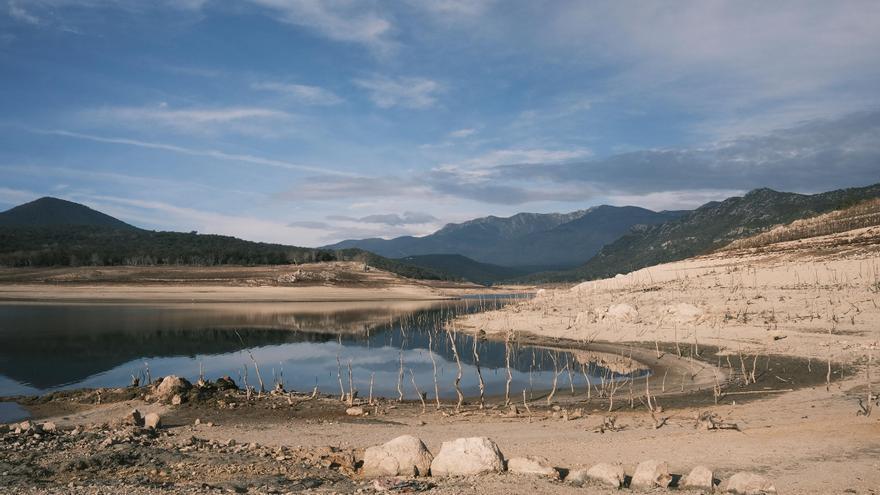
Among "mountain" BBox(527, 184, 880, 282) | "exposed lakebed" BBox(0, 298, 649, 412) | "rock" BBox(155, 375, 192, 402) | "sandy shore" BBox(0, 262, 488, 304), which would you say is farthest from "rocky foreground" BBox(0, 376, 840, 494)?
"mountain" BBox(527, 184, 880, 282)

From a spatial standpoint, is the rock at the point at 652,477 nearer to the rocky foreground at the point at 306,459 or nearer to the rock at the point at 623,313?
the rocky foreground at the point at 306,459

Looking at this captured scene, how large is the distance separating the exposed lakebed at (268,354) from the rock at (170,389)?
13.5 feet

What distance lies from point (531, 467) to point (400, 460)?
7.39 ft

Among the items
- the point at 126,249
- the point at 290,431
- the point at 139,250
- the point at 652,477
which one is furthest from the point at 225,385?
the point at 126,249

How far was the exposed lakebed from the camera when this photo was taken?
78.2 ft

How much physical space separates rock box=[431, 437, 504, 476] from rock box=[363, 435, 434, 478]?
0.21 metres

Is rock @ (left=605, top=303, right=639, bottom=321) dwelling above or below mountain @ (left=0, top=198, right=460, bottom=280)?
below

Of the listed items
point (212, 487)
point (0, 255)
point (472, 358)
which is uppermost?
point (0, 255)

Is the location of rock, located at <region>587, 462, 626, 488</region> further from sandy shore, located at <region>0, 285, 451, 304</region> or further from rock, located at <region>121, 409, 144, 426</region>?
sandy shore, located at <region>0, 285, 451, 304</region>

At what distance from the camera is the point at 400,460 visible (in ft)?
32.6

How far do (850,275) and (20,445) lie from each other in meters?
40.3

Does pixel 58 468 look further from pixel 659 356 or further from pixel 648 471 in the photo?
pixel 659 356

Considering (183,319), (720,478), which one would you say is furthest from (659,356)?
(183,319)

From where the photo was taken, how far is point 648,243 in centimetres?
18400
